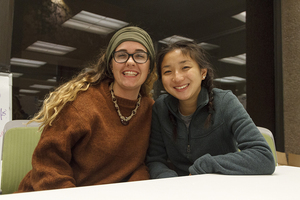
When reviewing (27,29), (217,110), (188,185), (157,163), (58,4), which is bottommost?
(157,163)

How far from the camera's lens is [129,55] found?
1146 millimetres

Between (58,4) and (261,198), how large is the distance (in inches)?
89.0

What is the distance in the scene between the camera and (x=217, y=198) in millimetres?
423

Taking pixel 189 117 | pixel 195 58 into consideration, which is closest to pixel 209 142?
pixel 189 117

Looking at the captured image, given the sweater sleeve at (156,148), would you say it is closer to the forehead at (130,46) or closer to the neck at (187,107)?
the neck at (187,107)

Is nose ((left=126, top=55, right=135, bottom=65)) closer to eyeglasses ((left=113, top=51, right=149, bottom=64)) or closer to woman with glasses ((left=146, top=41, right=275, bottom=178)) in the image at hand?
eyeglasses ((left=113, top=51, right=149, bottom=64))

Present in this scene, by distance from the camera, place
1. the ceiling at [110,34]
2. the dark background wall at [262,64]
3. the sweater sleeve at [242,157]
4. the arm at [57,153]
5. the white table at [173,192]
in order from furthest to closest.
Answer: the dark background wall at [262,64] < the ceiling at [110,34] < the arm at [57,153] < the sweater sleeve at [242,157] < the white table at [173,192]

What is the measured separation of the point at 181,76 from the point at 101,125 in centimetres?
46

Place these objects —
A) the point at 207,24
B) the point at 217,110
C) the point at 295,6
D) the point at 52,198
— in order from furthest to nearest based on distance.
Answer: the point at 207,24 < the point at 295,6 < the point at 217,110 < the point at 52,198

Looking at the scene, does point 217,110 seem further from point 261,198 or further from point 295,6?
point 295,6

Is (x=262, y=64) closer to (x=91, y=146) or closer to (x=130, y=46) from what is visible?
(x=130, y=46)

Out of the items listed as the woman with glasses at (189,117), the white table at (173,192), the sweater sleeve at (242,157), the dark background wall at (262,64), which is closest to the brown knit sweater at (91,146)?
the woman with glasses at (189,117)

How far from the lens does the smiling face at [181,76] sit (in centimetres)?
113

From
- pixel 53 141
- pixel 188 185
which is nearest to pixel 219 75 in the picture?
pixel 53 141
